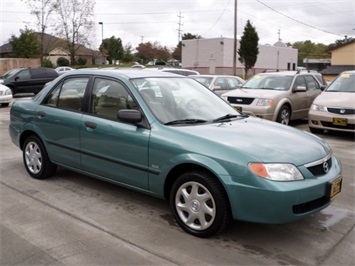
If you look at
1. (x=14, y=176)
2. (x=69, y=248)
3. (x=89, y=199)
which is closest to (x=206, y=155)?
(x=69, y=248)

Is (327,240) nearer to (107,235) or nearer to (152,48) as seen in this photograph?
(107,235)

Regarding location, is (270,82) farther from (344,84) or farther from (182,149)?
(182,149)

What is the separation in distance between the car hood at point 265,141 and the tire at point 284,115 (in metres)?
5.73

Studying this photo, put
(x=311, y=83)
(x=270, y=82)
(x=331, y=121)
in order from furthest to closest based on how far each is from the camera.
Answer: (x=311, y=83) → (x=270, y=82) → (x=331, y=121)

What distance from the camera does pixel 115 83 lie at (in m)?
4.36

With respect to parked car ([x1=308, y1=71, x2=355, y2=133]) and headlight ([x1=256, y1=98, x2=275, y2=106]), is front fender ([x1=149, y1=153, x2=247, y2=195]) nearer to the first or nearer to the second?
parked car ([x1=308, y1=71, x2=355, y2=133])

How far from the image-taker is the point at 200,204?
348 cm

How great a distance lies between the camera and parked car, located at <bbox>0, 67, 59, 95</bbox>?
59.4 feet

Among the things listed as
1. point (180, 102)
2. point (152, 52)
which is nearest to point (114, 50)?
point (152, 52)

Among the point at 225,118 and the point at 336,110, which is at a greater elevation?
the point at 225,118

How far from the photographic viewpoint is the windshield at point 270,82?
409 inches

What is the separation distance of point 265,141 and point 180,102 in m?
1.13

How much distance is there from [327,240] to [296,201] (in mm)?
666

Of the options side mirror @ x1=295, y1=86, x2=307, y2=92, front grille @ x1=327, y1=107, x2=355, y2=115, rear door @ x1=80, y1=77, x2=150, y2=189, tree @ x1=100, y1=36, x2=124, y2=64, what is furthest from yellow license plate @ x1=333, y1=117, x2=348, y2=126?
tree @ x1=100, y1=36, x2=124, y2=64
